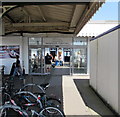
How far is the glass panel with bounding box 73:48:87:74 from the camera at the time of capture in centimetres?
1253

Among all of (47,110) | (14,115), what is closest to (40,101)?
(47,110)

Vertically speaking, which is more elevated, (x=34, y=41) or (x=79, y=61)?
(x=34, y=41)

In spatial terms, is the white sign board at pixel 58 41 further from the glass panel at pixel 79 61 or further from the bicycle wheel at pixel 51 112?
the bicycle wheel at pixel 51 112

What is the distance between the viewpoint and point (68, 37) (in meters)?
12.3

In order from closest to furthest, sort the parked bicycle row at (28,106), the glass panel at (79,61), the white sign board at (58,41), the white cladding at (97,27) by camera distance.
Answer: the parked bicycle row at (28,106)
the white cladding at (97,27)
the white sign board at (58,41)
the glass panel at (79,61)

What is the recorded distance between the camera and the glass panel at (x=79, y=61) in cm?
1253

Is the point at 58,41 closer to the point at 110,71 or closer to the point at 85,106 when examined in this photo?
the point at 110,71

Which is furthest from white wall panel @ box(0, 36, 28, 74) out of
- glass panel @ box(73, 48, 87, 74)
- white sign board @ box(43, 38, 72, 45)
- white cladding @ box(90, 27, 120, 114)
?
white cladding @ box(90, 27, 120, 114)

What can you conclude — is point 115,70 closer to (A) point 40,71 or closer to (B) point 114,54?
(B) point 114,54

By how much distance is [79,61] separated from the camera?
1272cm

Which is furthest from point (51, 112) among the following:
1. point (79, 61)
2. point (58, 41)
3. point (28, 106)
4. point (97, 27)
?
point (97, 27)

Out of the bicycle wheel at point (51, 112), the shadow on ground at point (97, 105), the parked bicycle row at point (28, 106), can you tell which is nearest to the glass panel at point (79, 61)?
the shadow on ground at point (97, 105)

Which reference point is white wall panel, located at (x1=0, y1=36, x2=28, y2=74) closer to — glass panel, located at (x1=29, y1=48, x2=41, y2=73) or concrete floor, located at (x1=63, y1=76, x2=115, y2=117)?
glass panel, located at (x1=29, y1=48, x2=41, y2=73)

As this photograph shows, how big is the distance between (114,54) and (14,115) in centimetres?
330
